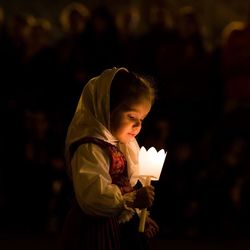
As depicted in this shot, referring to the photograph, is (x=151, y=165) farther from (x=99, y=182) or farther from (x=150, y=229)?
(x=150, y=229)

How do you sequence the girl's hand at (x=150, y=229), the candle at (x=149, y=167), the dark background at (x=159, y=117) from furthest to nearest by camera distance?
1. the dark background at (x=159, y=117)
2. the girl's hand at (x=150, y=229)
3. the candle at (x=149, y=167)

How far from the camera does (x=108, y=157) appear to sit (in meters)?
2.59

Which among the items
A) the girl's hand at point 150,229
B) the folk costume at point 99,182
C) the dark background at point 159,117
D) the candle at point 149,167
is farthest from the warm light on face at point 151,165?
the dark background at point 159,117

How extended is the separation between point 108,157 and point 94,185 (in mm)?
205

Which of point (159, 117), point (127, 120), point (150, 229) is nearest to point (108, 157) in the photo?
point (127, 120)

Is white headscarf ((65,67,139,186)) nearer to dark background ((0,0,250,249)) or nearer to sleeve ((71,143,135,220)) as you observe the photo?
sleeve ((71,143,135,220))

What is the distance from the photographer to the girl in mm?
2492

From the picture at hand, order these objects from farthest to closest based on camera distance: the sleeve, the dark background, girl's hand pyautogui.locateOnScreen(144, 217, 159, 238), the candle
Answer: the dark background
girl's hand pyautogui.locateOnScreen(144, 217, 159, 238)
the candle
the sleeve

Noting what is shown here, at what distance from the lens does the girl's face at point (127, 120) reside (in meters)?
2.59

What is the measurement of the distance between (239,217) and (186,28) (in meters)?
1.90

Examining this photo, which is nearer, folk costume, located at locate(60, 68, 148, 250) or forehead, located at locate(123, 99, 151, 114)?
folk costume, located at locate(60, 68, 148, 250)

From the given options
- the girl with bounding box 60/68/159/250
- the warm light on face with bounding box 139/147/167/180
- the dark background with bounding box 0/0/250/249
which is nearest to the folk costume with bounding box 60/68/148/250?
the girl with bounding box 60/68/159/250

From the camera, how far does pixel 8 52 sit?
6520mm

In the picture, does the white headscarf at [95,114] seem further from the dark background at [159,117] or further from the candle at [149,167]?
the dark background at [159,117]
